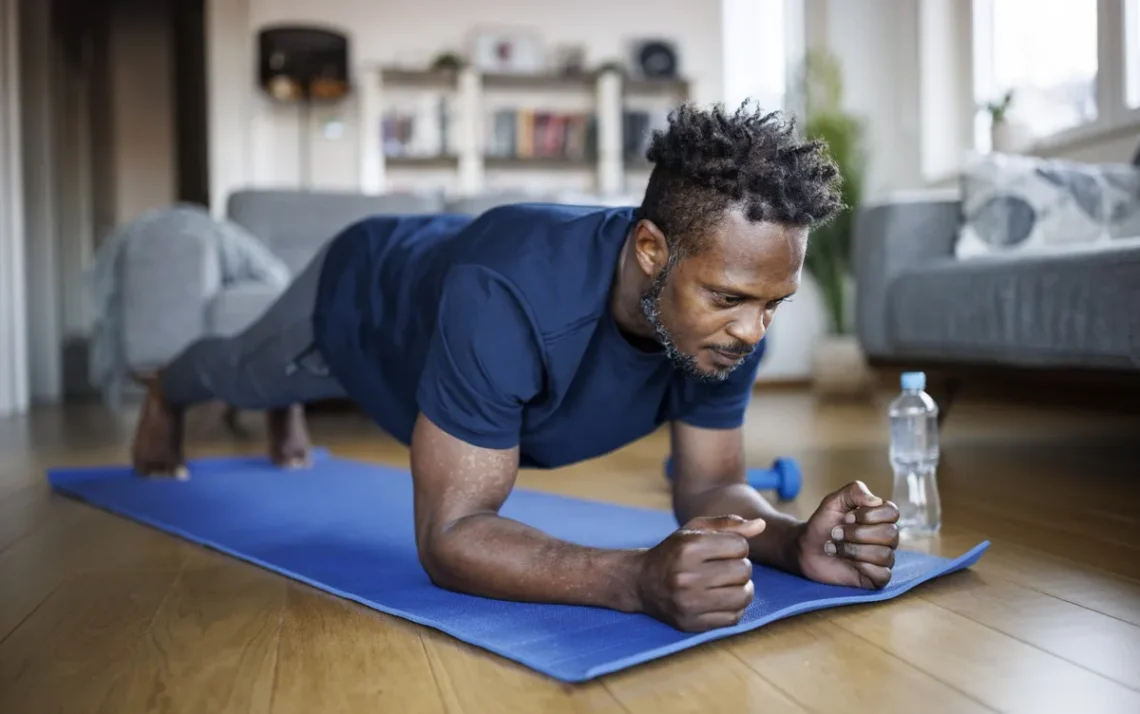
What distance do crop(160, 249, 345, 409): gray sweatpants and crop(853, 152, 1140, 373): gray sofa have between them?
1.49 m

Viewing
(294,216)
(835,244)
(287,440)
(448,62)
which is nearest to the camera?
(287,440)

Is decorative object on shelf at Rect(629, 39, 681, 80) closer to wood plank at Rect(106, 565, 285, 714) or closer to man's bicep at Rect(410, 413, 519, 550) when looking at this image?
wood plank at Rect(106, 565, 285, 714)

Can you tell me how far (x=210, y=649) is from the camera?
3.58ft

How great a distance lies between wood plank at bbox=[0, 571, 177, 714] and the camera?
95 centimetres

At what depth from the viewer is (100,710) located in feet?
2.98

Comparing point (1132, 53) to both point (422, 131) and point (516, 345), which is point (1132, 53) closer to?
point (516, 345)

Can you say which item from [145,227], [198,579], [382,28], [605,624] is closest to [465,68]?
[382,28]

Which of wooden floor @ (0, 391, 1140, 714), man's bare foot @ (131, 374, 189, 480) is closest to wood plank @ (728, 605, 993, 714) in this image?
wooden floor @ (0, 391, 1140, 714)

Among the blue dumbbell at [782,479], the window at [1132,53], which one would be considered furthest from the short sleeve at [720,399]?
the window at [1132,53]

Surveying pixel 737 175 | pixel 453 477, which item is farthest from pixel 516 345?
pixel 737 175

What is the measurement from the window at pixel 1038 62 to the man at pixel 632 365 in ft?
10.1

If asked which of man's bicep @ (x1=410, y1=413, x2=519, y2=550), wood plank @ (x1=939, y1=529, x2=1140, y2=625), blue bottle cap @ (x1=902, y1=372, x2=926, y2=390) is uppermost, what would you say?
blue bottle cap @ (x1=902, y1=372, x2=926, y2=390)

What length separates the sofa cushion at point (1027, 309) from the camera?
1.97m

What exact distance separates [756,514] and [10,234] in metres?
4.58
